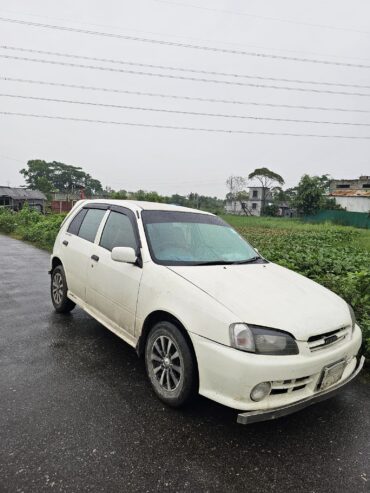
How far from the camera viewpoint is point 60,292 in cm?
517

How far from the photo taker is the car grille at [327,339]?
102 inches

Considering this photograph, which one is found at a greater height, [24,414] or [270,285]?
[270,285]

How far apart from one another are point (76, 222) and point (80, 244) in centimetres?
53

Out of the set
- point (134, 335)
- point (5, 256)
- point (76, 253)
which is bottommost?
point (5, 256)

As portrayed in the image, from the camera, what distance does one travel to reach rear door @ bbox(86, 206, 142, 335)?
343 centimetres

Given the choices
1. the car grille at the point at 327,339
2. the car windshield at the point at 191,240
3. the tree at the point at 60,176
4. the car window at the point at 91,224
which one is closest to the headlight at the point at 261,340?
the car grille at the point at 327,339

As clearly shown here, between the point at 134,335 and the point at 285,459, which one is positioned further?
the point at 134,335

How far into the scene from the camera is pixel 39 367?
361cm

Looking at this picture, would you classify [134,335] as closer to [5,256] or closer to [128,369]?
[128,369]

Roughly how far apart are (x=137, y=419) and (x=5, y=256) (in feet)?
31.5

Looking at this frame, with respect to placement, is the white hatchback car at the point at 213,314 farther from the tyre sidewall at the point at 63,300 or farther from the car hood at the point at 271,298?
the tyre sidewall at the point at 63,300

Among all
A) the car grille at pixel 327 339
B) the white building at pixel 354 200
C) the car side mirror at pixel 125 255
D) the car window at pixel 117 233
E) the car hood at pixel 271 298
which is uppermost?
the white building at pixel 354 200

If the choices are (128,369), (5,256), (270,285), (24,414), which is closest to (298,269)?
(270,285)

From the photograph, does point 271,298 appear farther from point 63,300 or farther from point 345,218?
point 345,218
